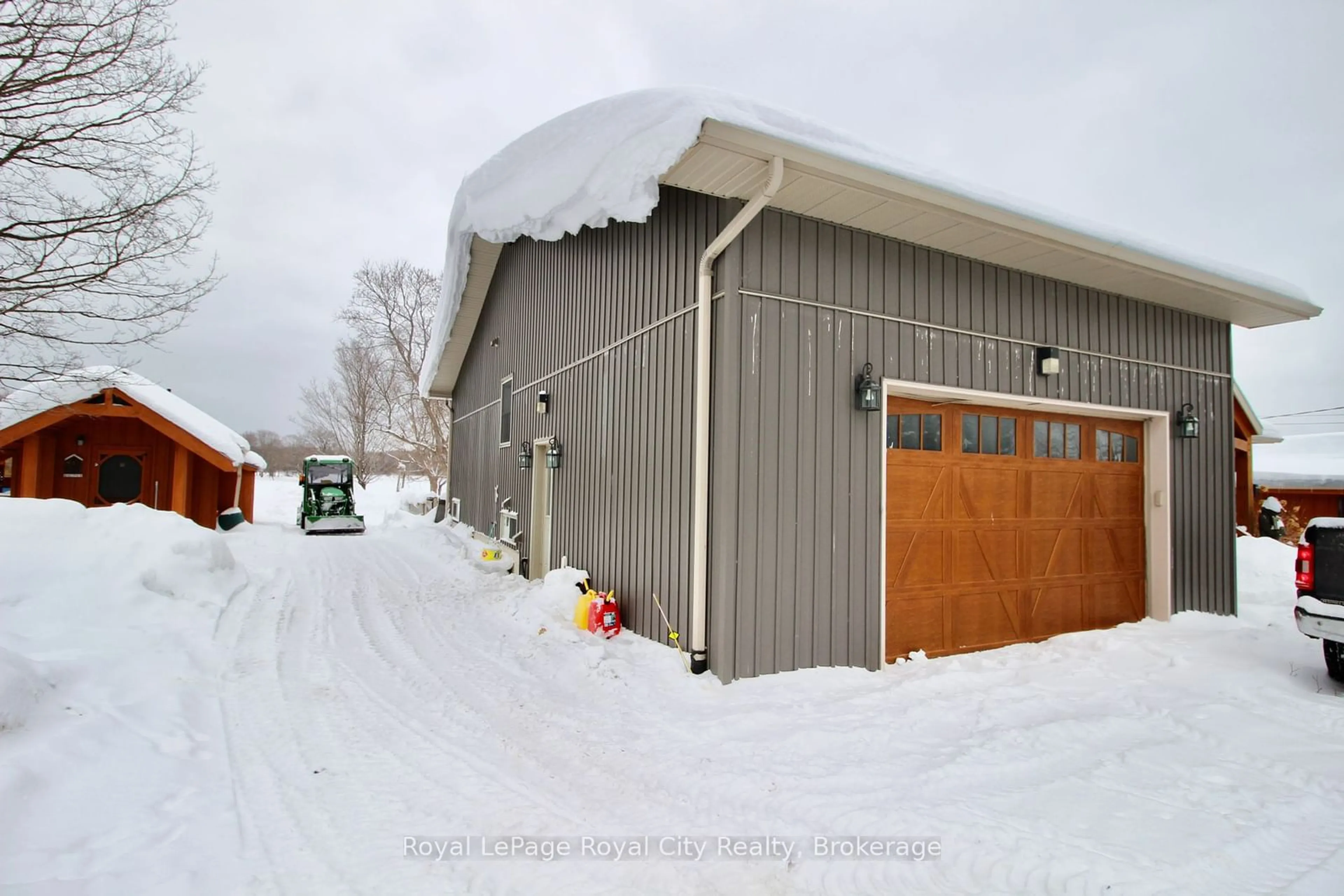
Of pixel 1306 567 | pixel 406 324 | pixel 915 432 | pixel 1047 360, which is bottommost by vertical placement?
pixel 1306 567

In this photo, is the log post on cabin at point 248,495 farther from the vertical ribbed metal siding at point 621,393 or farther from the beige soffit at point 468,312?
the vertical ribbed metal siding at point 621,393

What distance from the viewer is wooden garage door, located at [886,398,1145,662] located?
523cm

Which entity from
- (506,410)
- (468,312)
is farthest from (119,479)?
(506,410)

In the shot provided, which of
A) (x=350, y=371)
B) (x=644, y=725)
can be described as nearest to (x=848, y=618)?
(x=644, y=725)

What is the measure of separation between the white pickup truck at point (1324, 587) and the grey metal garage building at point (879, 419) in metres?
1.77

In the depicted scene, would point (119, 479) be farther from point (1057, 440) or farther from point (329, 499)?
point (1057, 440)

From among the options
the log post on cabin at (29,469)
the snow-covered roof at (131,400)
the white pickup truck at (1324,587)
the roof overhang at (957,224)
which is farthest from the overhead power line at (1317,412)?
the log post on cabin at (29,469)

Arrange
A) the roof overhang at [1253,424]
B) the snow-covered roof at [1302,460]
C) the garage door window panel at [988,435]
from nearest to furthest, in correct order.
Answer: the garage door window panel at [988,435], the roof overhang at [1253,424], the snow-covered roof at [1302,460]

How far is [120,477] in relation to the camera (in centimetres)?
1388

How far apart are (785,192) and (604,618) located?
371 cm

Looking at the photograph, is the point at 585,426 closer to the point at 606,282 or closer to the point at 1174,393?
the point at 606,282

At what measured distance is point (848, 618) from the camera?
476 centimetres

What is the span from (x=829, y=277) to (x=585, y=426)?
337cm

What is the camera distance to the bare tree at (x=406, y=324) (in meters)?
26.7
